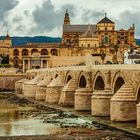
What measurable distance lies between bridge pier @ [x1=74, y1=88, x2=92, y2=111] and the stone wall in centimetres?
5508

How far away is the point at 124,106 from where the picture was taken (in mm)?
41531

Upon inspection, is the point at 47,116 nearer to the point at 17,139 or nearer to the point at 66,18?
the point at 17,139

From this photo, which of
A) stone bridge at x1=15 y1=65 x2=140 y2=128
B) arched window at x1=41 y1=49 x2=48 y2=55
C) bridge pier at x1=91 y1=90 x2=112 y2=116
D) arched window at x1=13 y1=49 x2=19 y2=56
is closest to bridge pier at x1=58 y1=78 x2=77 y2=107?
stone bridge at x1=15 y1=65 x2=140 y2=128

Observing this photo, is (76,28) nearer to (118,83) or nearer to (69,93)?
(69,93)

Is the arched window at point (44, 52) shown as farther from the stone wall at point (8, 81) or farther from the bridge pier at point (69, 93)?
the bridge pier at point (69, 93)

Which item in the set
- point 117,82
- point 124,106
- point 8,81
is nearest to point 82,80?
point 117,82

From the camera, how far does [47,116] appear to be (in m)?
51.1

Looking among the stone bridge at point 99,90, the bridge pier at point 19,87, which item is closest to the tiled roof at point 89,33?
the bridge pier at point 19,87

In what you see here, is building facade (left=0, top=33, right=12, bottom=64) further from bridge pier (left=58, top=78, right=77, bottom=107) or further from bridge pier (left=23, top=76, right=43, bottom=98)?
bridge pier (left=58, top=78, right=77, bottom=107)

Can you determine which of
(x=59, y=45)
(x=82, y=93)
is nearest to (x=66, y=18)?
(x=59, y=45)

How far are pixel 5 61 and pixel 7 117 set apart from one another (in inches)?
3612

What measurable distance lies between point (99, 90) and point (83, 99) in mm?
4101

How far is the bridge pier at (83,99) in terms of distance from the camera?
175 ft

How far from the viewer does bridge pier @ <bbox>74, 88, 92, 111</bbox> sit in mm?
53438
